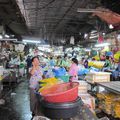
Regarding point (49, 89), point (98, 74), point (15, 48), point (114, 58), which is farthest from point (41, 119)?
point (15, 48)

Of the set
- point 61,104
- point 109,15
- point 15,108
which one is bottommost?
point 15,108

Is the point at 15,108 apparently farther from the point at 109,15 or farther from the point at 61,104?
the point at 61,104

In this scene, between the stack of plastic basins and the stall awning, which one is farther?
the stall awning

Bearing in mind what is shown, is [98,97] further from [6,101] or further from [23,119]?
[6,101]

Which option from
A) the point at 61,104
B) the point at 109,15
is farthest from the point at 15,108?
the point at 61,104

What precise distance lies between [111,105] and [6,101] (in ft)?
15.9

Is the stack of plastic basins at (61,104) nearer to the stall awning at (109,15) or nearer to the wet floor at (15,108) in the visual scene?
the wet floor at (15,108)

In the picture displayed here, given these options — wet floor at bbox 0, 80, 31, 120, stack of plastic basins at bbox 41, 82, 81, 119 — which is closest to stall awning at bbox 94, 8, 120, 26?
wet floor at bbox 0, 80, 31, 120

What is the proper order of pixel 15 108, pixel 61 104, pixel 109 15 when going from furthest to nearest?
1. pixel 109 15
2. pixel 15 108
3. pixel 61 104

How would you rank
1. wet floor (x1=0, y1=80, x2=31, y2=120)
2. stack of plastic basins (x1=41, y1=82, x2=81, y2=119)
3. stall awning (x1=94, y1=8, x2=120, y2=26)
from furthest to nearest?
stall awning (x1=94, y1=8, x2=120, y2=26), wet floor (x1=0, y1=80, x2=31, y2=120), stack of plastic basins (x1=41, y1=82, x2=81, y2=119)

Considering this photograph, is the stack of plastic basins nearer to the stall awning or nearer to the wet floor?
the wet floor

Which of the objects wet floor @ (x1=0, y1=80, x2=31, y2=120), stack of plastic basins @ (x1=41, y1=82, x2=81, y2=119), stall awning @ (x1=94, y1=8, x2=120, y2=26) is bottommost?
wet floor @ (x1=0, y1=80, x2=31, y2=120)

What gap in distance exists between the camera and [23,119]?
7.79 m

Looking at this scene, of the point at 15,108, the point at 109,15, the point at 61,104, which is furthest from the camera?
the point at 109,15
